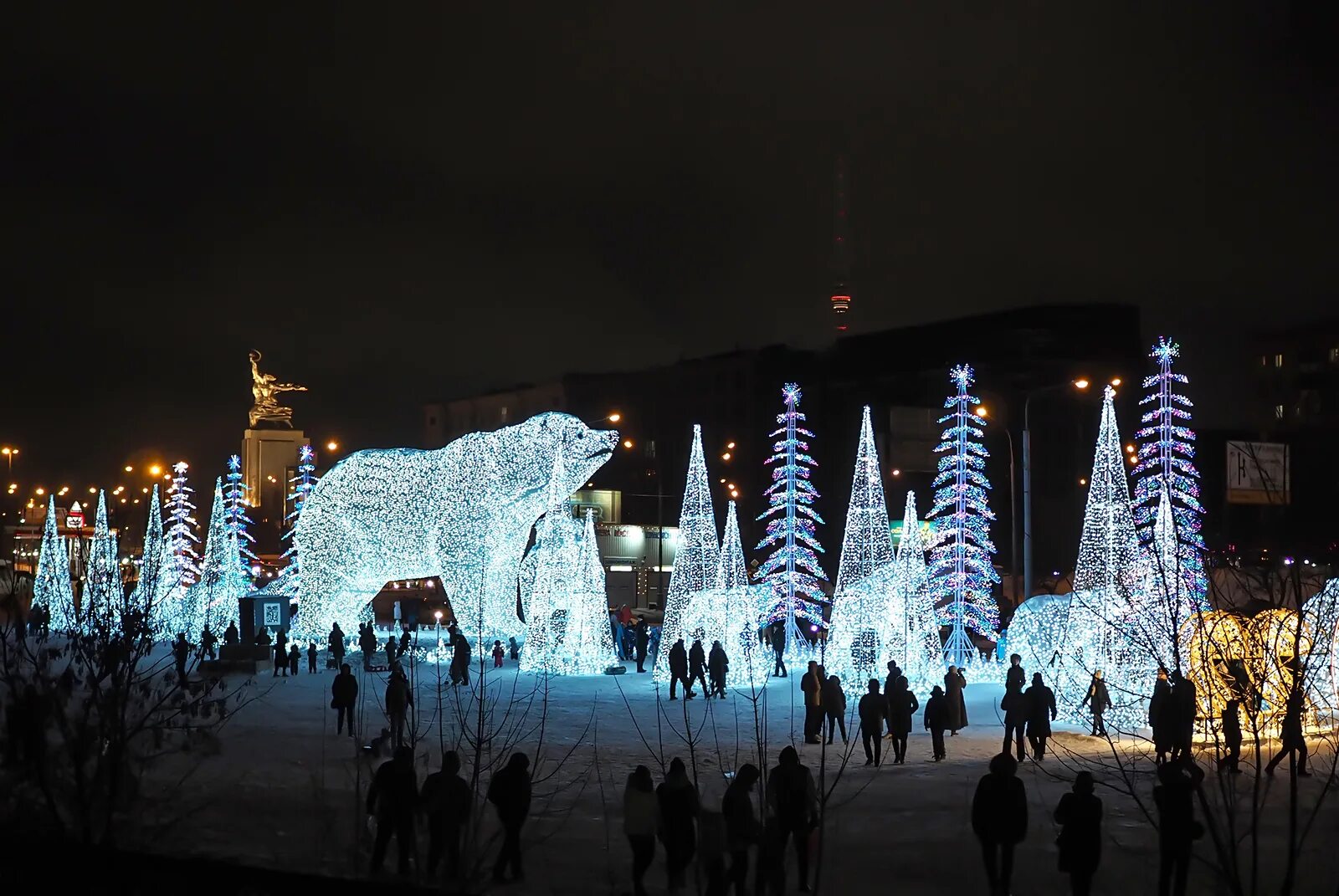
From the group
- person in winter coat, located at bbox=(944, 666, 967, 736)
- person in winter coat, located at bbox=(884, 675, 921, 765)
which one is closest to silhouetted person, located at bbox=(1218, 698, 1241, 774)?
person in winter coat, located at bbox=(884, 675, 921, 765)

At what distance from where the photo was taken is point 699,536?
26938 millimetres

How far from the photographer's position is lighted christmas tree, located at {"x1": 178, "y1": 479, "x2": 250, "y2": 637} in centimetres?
3453

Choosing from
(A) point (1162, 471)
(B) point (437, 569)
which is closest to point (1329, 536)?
(A) point (1162, 471)

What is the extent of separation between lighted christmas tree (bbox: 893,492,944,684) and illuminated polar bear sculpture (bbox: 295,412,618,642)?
287 inches

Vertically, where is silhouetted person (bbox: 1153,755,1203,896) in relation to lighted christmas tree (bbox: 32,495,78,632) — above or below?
below

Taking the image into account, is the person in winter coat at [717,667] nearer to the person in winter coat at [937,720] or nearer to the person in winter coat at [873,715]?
the person in winter coat at [937,720]

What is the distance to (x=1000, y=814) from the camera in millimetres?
9547

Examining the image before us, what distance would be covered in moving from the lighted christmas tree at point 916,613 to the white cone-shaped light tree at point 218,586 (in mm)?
15699

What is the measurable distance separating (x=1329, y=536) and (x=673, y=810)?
21696 millimetres

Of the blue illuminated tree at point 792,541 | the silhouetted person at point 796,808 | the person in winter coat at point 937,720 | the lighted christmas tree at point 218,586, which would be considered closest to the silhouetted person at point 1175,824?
the silhouetted person at point 796,808

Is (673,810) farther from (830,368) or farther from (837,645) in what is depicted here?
(830,368)

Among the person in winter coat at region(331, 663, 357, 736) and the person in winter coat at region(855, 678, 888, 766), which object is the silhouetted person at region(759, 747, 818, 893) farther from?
the person in winter coat at region(331, 663, 357, 736)

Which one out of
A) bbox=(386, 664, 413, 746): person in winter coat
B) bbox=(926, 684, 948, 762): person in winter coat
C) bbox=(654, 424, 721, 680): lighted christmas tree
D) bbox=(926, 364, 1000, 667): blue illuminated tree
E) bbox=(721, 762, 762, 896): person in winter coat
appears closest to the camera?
bbox=(721, 762, 762, 896): person in winter coat

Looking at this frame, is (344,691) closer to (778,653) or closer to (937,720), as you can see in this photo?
(937,720)
